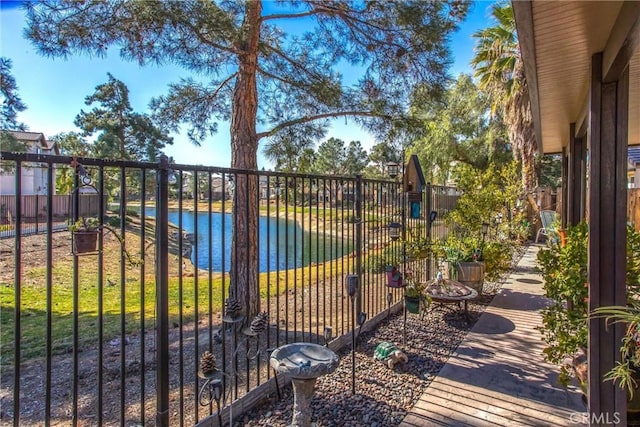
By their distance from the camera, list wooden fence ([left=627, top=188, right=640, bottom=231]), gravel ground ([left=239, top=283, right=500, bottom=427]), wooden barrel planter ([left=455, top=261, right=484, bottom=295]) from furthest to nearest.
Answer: wooden fence ([left=627, top=188, right=640, bottom=231])
wooden barrel planter ([left=455, top=261, right=484, bottom=295])
gravel ground ([left=239, top=283, right=500, bottom=427])

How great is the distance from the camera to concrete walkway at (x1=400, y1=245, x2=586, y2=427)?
2.18m

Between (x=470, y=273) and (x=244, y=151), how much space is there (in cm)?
328

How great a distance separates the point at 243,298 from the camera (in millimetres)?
3797

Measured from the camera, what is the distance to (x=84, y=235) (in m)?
1.51

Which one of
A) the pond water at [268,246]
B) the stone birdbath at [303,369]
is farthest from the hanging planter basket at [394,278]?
the stone birdbath at [303,369]

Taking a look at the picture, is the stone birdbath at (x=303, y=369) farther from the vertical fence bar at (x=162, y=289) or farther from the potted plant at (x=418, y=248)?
the potted plant at (x=418, y=248)

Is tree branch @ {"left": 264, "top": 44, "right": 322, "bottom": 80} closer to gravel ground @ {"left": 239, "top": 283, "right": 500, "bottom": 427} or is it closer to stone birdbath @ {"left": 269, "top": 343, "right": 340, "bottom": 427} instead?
gravel ground @ {"left": 239, "top": 283, "right": 500, "bottom": 427}

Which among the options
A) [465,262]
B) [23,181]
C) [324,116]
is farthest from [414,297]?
[23,181]

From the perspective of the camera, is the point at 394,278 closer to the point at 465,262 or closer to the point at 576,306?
the point at 576,306

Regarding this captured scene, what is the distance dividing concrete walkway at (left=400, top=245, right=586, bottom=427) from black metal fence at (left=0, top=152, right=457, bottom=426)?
77 cm

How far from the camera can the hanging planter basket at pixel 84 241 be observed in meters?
1.50

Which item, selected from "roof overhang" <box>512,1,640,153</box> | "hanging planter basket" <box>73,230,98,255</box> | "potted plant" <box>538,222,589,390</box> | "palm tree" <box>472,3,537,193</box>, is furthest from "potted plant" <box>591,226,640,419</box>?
"palm tree" <box>472,3,537,193</box>

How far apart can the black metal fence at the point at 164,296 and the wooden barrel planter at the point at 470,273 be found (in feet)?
1.55

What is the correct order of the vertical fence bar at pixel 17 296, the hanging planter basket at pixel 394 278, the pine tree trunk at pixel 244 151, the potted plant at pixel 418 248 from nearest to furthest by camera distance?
the vertical fence bar at pixel 17 296 → the hanging planter basket at pixel 394 278 → the pine tree trunk at pixel 244 151 → the potted plant at pixel 418 248
